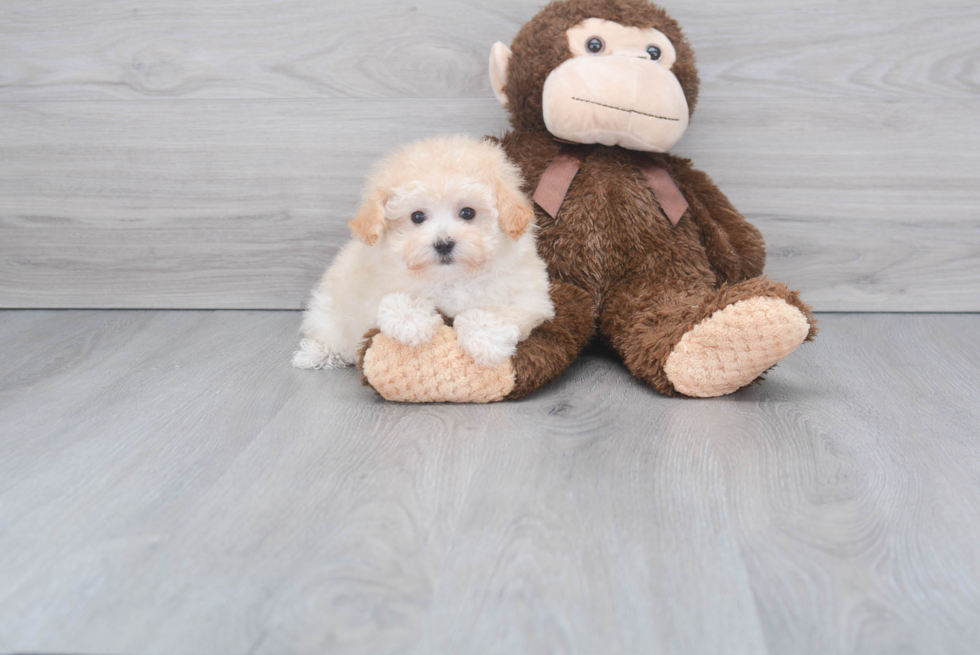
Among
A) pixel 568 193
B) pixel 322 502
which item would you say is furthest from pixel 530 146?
pixel 322 502

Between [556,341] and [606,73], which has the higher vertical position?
[606,73]

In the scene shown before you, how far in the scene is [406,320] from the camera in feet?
3.53

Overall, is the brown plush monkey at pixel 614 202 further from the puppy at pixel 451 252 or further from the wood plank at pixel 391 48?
the wood plank at pixel 391 48

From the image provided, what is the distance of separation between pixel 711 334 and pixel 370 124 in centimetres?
82

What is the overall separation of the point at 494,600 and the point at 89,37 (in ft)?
4.66

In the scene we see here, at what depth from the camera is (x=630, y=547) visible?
29.6 inches

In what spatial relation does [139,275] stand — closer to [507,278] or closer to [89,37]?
[89,37]

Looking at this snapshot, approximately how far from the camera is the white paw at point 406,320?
107 cm

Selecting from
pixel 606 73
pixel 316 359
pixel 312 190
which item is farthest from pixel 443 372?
pixel 312 190

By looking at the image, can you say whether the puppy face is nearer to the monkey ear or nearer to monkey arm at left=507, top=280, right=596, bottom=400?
monkey arm at left=507, top=280, right=596, bottom=400

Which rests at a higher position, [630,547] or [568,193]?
[568,193]

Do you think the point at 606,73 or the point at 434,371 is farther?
the point at 606,73

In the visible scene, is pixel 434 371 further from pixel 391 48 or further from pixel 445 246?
pixel 391 48

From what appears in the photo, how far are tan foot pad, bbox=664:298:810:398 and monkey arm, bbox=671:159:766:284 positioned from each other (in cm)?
28
